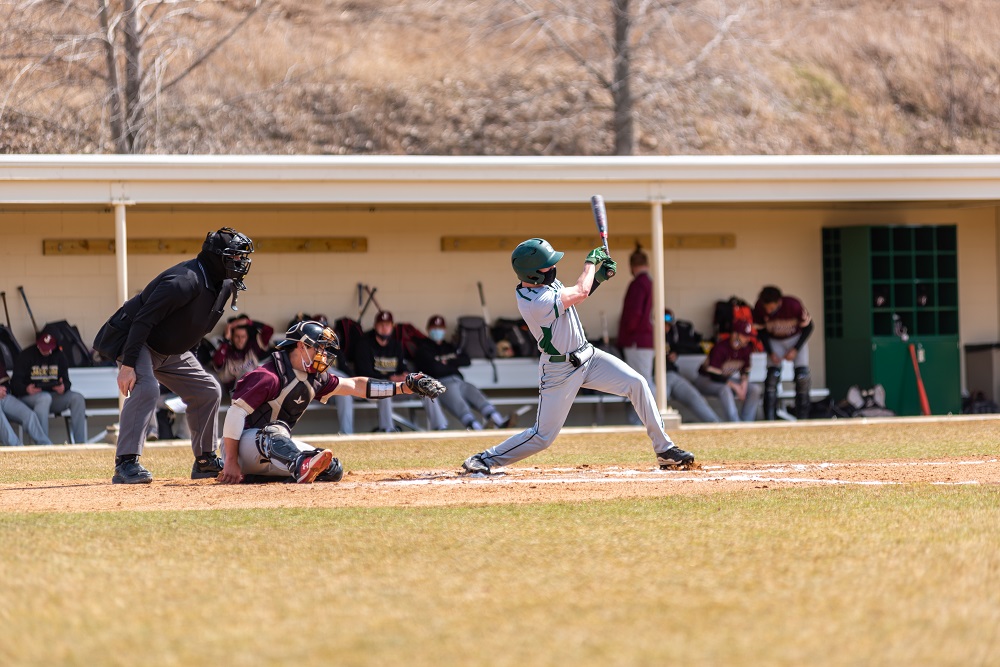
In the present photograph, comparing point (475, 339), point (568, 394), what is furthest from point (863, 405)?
point (568, 394)

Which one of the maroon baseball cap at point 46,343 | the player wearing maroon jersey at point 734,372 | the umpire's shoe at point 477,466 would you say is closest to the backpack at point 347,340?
the maroon baseball cap at point 46,343

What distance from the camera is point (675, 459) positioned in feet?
26.0

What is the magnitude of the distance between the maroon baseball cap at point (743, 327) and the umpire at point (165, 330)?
6.49 m

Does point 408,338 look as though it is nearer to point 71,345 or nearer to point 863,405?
point 71,345

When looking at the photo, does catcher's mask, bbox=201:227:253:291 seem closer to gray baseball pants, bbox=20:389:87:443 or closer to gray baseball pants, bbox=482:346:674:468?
gray baseball pants, bbox=482:346:674:468

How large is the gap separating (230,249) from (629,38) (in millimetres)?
17761

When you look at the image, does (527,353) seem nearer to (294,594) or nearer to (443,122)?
(294,594)

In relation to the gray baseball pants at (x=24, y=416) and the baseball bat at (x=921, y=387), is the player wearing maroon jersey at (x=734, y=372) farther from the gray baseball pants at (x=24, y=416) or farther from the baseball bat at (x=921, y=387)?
the gray baseball pants at (x=24, y=416)

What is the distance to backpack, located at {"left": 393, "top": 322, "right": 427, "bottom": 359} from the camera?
1284 cm

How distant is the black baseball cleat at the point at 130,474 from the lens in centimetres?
777

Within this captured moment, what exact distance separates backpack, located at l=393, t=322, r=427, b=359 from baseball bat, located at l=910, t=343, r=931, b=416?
532cm

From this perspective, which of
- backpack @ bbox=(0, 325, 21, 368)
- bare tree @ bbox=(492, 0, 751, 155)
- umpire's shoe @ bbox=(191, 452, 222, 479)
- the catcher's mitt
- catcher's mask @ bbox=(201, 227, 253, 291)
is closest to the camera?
the catcher's mitt

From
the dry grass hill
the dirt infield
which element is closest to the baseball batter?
the dirt infield

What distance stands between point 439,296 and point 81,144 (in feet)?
40.1
